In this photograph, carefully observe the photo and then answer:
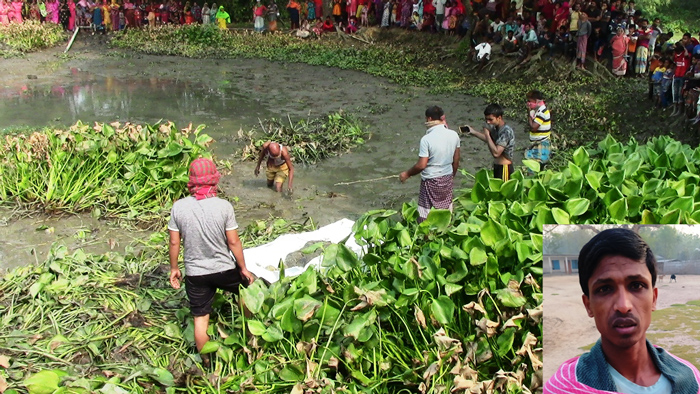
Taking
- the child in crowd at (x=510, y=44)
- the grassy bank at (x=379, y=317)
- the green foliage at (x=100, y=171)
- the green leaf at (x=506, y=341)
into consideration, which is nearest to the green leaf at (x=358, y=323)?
the grassy bank at (x=379, y=317)

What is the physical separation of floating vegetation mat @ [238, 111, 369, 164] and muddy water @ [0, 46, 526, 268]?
20 cm

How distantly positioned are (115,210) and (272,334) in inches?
159

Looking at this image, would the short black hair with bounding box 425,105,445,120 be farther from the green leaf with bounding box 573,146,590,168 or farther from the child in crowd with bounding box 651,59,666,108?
the child in crowd with bounding box 651,59,666,108

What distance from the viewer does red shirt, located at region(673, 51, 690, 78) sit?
1112 centimetres

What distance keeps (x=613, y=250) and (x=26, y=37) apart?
23.5 meters

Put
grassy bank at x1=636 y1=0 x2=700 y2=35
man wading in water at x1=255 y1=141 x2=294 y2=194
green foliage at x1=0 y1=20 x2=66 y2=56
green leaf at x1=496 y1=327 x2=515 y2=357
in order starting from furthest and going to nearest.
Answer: grassy bank at x1=636 y1=0 x2=700 y2=35 → green foliage at x1=0 y1=20 x2=66 y2=56 → man wading in water at x1=255 y1=141 x2=294 y2=194 → green leaf at x1=496 y1=327 x2=515 y2=357

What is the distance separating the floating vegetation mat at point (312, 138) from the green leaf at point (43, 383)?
6116 millimetres

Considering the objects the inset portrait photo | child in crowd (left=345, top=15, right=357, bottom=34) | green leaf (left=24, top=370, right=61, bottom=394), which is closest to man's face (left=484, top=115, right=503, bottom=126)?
green leaf (left=24, top=370, right=61, bottom=394)

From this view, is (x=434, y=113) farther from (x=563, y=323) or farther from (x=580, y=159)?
(x=563, y=323)

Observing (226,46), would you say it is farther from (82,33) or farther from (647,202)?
(647,202)

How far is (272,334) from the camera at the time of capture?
3936mm

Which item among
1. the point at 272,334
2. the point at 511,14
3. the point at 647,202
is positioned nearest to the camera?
the point at 272,334

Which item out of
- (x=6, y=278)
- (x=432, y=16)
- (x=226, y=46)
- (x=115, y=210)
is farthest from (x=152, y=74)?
(x=6, y=278)

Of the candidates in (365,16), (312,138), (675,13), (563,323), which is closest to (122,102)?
(312,138)
